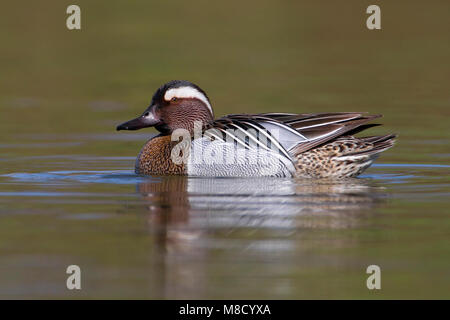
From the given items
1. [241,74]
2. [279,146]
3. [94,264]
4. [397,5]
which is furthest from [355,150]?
[397,5]

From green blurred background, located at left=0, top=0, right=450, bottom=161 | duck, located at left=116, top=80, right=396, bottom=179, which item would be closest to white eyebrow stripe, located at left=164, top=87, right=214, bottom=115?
duck, located at left=116, top=80, right=396, bottom=179

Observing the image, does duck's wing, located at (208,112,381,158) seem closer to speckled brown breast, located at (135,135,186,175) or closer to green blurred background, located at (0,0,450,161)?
speckled brown breast, located at (135,135,186,175)

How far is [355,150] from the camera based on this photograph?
994 centimetres

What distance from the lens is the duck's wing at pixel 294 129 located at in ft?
32.2

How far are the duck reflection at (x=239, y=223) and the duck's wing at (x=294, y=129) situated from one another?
1.19ft

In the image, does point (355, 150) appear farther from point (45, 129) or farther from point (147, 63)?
point (147, 63)

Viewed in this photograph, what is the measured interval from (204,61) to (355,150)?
854 cm

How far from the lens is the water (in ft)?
21.0

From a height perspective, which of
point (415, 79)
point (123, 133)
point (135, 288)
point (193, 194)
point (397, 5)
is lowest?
point (135, 288)

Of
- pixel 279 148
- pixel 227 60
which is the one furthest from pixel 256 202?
pixel 227 60

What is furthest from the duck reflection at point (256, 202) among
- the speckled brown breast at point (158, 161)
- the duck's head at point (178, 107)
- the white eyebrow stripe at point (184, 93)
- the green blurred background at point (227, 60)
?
the green blurred background at point (227, 60)

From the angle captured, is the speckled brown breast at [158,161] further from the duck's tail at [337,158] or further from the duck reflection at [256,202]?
the duck's tail at [337,158]

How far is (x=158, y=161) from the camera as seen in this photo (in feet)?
33.5

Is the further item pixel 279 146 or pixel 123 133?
pixel 123 133
